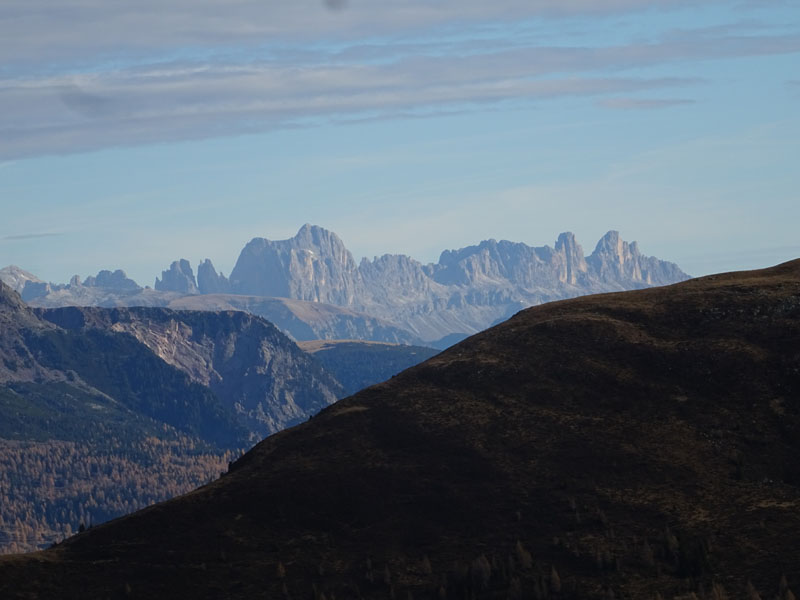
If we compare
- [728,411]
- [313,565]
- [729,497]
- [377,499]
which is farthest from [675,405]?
[313,565]

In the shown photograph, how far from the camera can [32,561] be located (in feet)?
536

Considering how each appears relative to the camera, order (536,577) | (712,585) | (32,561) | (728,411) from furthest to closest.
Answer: (728,411), (32,561), (536,577), (712,585)

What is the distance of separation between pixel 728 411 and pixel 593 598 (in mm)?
59070

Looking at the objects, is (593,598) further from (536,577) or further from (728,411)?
(728,411)

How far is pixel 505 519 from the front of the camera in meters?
173

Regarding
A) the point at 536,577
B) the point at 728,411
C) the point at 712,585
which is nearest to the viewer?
the point at 712,585

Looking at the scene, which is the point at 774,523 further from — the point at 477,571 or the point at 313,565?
the point at 313,565

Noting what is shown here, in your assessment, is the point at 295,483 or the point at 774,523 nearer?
the point at 774,523

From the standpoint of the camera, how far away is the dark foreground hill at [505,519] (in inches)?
6024

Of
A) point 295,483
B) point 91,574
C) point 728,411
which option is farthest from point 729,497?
point 91,574

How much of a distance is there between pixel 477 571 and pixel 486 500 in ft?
82.0

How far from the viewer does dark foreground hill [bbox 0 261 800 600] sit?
153 metres

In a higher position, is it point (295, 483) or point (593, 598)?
point (295, 483)

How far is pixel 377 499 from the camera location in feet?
597
